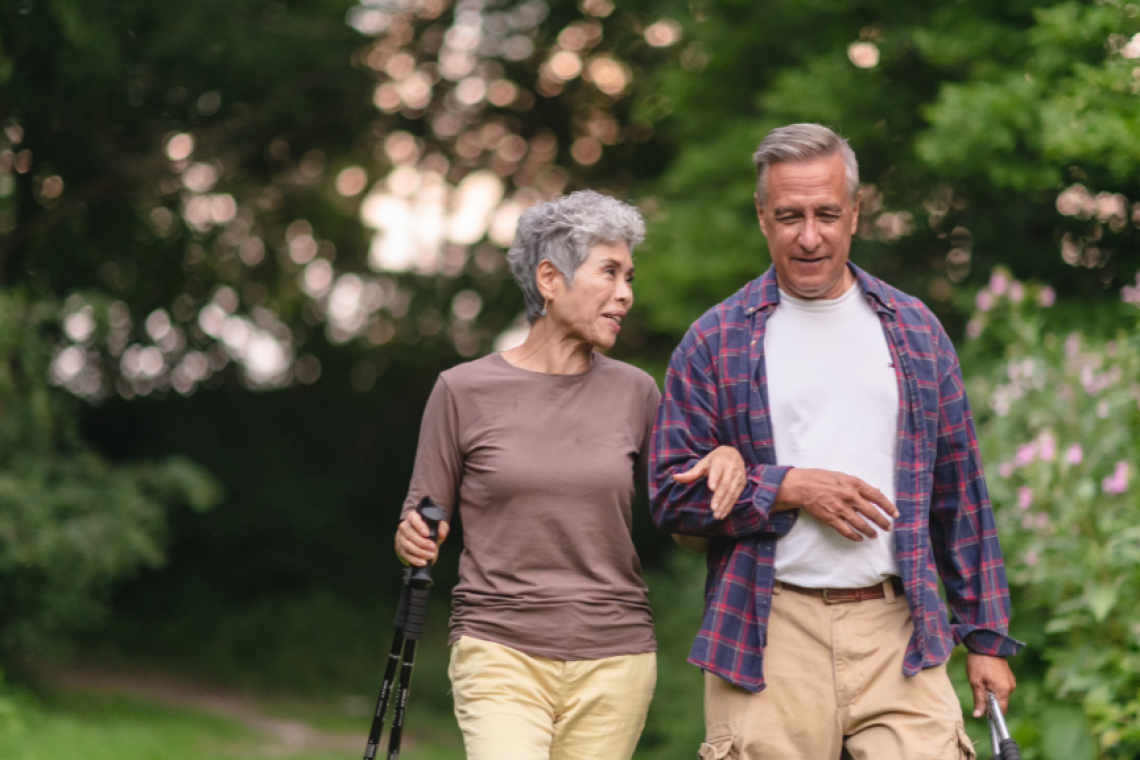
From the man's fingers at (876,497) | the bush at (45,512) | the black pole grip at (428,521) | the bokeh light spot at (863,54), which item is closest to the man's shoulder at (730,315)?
the man's fingers at (876,497)

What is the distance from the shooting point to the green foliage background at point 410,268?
5.54 m

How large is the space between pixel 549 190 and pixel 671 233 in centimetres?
531

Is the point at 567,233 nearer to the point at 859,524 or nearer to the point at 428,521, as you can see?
the point at 428,521

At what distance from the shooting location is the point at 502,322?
14727mm

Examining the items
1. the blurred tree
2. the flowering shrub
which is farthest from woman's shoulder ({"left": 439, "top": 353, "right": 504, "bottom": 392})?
the blurred tree

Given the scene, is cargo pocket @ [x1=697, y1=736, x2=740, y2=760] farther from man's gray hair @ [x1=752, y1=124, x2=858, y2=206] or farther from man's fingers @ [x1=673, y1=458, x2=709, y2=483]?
man's gray hair @ [x1=752, y1=124, x2=858, y2=206]

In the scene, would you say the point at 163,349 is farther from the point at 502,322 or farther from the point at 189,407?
the point at 502,322

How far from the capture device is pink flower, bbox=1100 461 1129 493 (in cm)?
462

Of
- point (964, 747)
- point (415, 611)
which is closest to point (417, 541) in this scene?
point (415, 611)

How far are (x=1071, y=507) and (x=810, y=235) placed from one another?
8.33 feet

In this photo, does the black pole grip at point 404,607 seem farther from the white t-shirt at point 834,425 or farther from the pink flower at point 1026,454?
the pink flower at point 1026,454

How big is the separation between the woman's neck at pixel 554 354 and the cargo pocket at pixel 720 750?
0.98m

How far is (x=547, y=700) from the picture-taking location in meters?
2.98

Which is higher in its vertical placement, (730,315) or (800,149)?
(800,149)
